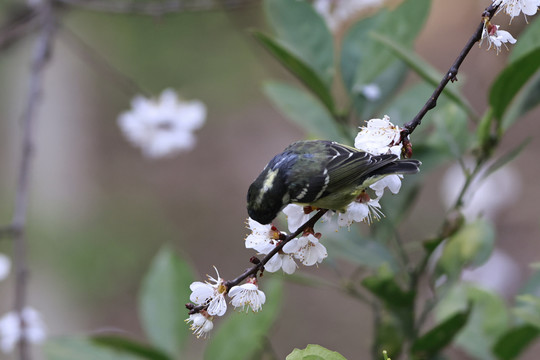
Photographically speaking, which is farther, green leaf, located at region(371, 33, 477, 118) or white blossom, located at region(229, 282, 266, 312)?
green leaf, located at region(371, 33, 477, 118)

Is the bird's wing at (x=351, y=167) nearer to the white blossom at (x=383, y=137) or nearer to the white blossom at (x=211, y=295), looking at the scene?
the white blossom at (x=383, y=137)

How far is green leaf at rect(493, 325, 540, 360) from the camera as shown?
114 cm

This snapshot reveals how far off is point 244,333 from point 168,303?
0.21 metres

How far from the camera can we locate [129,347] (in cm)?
125

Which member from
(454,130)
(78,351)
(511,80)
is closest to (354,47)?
(454,130)

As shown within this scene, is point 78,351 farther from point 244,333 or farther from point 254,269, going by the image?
point 254,269

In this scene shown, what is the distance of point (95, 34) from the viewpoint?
4512mm

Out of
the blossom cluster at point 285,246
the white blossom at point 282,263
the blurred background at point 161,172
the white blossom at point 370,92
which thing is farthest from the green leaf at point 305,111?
the blurred background at point 161,172

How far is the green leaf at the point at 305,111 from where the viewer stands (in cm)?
136

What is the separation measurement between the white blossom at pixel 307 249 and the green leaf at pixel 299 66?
0.35m

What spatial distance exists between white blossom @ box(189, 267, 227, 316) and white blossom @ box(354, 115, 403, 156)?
0.28 m

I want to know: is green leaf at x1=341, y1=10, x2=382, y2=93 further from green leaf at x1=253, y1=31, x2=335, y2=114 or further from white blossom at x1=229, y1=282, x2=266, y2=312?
white blossom at x1=229, y1=282, x2=266, y2=312

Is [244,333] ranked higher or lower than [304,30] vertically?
lower

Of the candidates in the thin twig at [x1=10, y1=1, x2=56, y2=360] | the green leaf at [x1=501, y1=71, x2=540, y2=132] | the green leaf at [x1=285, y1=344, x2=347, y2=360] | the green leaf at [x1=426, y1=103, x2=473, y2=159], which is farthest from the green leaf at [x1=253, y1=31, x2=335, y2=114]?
the thin twig at [x1=10, y1=1, x2=56, y2=360]
